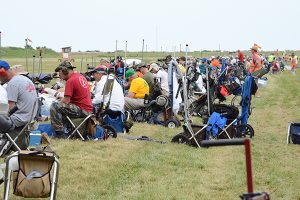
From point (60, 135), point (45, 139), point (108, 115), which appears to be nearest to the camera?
point (45, 139)

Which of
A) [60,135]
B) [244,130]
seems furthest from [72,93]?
[244,130]

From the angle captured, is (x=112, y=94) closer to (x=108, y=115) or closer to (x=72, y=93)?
(x=108, y=115)

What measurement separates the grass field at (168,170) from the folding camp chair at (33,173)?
0.81 m

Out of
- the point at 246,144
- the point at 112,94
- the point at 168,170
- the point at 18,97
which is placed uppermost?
the point at 246,144

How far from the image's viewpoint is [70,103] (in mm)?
10023

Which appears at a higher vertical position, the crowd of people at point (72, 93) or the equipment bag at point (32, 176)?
the crowd of people at point (72, 93)

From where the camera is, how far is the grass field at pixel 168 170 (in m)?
→ 6.63

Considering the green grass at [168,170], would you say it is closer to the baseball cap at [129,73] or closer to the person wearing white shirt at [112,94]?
the person wearing white shirt at [112,94]

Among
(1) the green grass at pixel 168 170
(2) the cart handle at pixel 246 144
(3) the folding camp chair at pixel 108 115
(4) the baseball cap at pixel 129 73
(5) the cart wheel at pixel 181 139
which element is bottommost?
(1) the green grass at pixel 168 170

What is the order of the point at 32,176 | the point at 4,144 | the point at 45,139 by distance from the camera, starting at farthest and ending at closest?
1. the point at 45,139
2. the point at 4,144
3. the point at 32,176

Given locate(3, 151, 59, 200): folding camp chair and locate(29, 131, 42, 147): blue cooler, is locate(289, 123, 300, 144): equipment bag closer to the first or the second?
locate(29, 131, 42, 147): blue cooler

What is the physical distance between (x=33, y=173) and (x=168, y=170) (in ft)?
9.09

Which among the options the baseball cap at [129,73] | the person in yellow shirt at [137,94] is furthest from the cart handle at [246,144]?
the baseball cap at [129,73]

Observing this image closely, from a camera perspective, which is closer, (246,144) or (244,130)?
(246,144)
